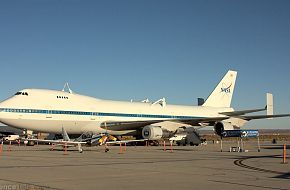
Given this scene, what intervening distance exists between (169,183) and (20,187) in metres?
4.08

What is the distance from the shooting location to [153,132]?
4153cm

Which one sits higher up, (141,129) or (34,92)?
(34,92)

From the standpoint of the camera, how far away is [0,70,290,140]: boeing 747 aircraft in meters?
37.4

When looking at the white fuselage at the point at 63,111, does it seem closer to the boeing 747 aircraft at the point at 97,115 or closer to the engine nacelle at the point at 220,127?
the boeing 747 aircraft at the point at 97,115

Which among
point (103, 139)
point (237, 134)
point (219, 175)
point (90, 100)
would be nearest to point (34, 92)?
point (90, 100)

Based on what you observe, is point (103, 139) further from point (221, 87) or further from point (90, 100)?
point (221, 87)

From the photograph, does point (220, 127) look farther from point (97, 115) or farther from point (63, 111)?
point (63, 111)

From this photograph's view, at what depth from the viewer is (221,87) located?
60125mm

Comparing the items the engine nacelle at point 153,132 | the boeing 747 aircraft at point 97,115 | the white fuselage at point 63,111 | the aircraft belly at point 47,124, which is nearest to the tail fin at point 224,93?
the boeing 747 aircraft at point 97,115

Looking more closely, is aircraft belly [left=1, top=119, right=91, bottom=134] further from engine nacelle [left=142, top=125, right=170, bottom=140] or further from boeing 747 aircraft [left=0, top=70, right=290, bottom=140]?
engine nacelle [left=142, top=125, right=170, bottom=140]

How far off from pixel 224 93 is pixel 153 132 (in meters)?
22.0

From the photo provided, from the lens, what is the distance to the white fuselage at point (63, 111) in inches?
1457

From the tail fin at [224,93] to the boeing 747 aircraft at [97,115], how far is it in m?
5.06

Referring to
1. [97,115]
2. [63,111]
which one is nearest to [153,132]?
[97,115]
